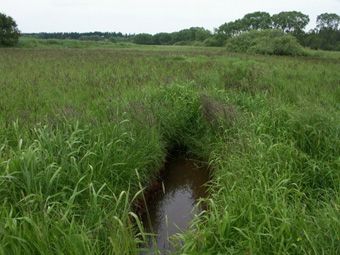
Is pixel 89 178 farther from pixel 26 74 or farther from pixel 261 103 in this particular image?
pixel 26 74

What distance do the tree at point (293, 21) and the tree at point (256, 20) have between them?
2529 mm

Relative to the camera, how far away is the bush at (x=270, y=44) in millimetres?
21562

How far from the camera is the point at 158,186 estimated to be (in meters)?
4.01

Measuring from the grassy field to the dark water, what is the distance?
0.75 ft

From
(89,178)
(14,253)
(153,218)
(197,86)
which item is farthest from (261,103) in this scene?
(14,253)

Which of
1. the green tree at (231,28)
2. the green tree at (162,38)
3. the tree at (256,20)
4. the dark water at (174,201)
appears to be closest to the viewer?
the dark water at (174,201)

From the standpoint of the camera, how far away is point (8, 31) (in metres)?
33.4

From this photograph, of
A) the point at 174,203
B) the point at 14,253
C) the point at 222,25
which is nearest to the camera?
the point at 14,253

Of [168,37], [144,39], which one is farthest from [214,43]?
[168,37]

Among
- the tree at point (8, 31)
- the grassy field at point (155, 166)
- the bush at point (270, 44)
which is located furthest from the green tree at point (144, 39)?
the grassy field at point (155, 166)

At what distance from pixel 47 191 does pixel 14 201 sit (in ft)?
0.85

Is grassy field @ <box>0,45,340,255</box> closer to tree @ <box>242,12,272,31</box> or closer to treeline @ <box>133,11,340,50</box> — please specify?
treeline @ <box>133,11,340,50</box>

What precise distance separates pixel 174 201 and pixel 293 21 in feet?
189

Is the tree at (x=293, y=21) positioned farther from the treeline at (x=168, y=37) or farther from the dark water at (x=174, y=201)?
the dark water at (x=174, y=201)
